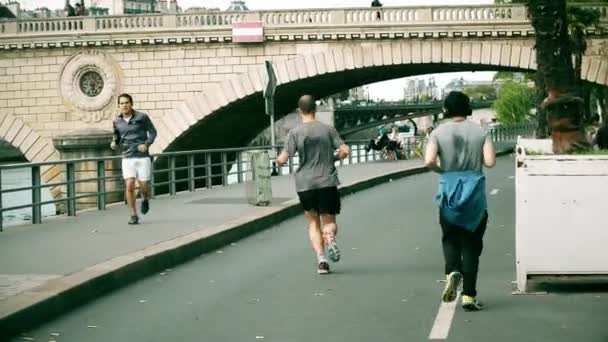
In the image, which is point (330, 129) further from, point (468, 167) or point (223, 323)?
point (223, 323)

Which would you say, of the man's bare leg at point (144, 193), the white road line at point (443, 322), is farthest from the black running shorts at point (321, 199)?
the man's bare leg at point (144, 193)

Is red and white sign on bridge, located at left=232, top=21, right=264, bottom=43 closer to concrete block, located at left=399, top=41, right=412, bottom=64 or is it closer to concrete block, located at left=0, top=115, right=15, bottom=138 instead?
concrete block, located at left=399, top=41, right=412, bottom=64

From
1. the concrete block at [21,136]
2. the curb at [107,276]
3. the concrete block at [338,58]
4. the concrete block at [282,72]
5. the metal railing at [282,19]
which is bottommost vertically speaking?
the curb at [107,276]

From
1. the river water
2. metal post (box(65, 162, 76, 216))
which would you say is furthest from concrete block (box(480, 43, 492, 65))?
metal post (box(65, 162, 76, 216))

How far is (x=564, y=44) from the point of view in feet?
65.0

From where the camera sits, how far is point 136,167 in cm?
1648

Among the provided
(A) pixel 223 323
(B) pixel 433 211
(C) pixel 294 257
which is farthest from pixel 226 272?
(B) pixel 433 211

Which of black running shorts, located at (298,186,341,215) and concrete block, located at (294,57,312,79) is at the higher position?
concrete block, located at (294,57,312,79)

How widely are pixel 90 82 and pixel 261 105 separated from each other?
7.74 meters

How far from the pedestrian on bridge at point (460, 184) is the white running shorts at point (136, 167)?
24.7 feet

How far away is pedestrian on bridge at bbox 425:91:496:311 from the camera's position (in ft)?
31.1

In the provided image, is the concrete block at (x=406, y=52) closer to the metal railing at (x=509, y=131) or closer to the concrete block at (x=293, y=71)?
the concrete block at (x=293, y=71)

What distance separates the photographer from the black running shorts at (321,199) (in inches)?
468

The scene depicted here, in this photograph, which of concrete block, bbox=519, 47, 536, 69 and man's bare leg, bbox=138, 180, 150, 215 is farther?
concrete block, bbox=519, 47, 536, 69
